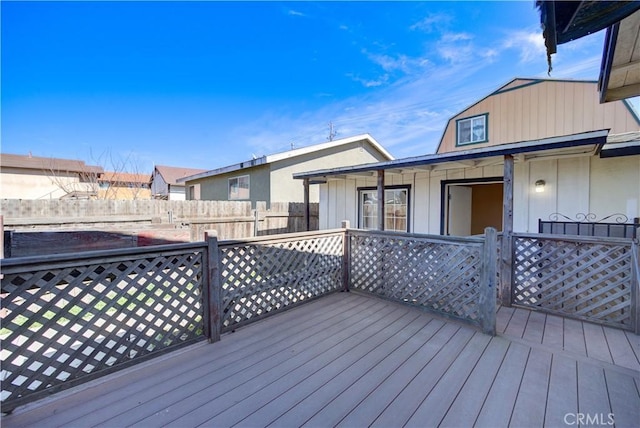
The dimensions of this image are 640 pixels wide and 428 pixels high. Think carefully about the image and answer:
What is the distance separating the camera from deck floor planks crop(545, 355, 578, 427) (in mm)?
1797

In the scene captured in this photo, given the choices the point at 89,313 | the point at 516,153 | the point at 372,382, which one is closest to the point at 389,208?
the point at 516,153

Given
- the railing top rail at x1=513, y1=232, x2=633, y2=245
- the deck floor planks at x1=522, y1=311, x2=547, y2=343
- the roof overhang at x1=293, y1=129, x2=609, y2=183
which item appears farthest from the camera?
the roof overhang at x1=293, y1=129, x2=609, y2=183

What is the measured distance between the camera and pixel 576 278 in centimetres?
344

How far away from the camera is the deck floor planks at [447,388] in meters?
1.76

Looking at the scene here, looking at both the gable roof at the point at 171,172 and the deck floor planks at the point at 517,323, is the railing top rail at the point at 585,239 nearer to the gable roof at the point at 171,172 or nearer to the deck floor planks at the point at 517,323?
the deck floor planks at the point at 517,323

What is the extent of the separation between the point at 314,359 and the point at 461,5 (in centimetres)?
716

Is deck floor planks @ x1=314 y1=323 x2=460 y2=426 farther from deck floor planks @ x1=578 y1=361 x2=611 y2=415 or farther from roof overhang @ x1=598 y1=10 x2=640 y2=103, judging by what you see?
roof overhang @ x1=598 y1=10 x2=640 y2=103

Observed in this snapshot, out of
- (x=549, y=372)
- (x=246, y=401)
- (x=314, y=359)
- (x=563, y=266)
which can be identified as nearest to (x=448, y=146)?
(x=563, y=266)

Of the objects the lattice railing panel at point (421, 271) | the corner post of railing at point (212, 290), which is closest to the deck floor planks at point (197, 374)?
the corner post of railing at point (212, 290)

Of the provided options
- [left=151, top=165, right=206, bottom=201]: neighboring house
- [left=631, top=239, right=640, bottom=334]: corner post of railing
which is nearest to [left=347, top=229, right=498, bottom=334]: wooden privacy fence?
[left=631, top=239, right=640, bottom=334]: corner post of railing

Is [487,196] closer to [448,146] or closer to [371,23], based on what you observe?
[448,146]

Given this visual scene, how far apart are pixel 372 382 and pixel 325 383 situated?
366mm

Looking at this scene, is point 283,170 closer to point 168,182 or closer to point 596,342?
point 596,342

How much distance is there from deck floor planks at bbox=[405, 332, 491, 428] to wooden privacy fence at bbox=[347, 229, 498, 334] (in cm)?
48
